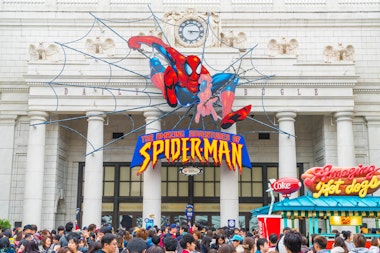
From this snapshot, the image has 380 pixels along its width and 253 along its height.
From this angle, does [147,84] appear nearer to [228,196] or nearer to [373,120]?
[228,196]

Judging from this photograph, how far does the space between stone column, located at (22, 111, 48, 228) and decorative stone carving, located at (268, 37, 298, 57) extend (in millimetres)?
17339

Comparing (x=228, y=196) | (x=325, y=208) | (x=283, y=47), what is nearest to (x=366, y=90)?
(x=283, y=47)

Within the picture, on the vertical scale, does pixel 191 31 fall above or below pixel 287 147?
above

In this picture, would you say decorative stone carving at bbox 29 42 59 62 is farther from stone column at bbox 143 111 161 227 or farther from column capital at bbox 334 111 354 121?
column capital at bbox 334 111 354 121

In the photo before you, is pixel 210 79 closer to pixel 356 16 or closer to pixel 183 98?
A: pixel 183 98

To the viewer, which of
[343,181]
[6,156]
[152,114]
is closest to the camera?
[343,181]

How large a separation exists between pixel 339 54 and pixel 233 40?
785cm

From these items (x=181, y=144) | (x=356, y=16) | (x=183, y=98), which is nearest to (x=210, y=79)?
(x=183, y=98)

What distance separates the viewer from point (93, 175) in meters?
34.6

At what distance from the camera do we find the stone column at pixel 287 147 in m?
34.9

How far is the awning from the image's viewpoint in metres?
23.6

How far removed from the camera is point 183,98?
33.5 metres

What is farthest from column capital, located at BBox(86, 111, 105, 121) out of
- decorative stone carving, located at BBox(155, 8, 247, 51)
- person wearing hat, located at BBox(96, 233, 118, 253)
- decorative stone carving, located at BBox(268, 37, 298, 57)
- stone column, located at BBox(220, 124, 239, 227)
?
person wearing hat, located at BBox(96, 233, 118, 253)

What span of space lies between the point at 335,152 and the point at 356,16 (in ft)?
38.6
